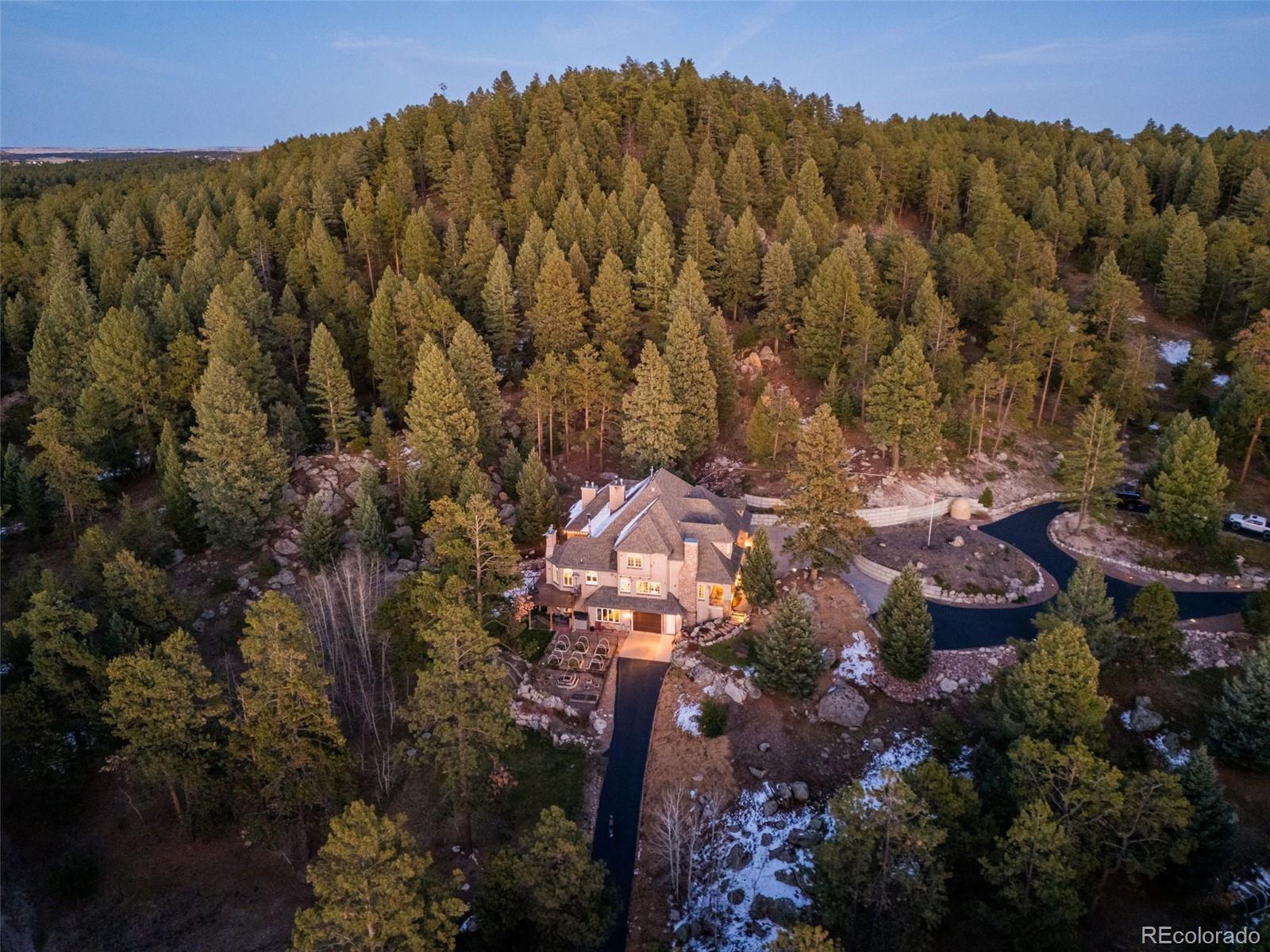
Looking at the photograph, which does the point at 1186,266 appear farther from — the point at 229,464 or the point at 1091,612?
the point at 229,464

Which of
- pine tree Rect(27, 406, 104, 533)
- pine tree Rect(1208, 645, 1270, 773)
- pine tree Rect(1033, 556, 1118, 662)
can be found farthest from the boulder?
pine tree Rect(27, 406, 104, 533)

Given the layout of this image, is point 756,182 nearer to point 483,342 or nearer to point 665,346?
point 665,346

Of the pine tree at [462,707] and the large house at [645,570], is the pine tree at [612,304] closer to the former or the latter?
the large house at [645,570]

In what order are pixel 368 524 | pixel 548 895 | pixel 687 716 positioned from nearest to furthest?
pixel 548 895 < pixel 687 716 < pixel 368 524

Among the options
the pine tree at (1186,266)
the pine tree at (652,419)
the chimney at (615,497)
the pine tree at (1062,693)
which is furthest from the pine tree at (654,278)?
the pine tree at (1186,266)

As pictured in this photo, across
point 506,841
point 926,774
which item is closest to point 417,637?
point 506,841

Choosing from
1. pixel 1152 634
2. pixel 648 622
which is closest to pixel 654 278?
pixel 648 622
